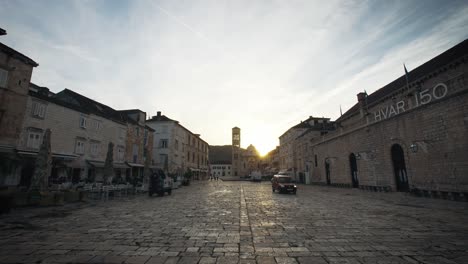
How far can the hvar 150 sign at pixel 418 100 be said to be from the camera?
13.3 meters

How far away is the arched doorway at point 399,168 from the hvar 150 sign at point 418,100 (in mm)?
2920

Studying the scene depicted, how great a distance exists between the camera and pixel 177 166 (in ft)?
122

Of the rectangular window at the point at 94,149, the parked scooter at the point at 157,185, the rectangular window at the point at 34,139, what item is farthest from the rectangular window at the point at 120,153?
the parked scooter at the point at 157,185

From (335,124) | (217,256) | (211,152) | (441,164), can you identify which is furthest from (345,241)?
(211,152)

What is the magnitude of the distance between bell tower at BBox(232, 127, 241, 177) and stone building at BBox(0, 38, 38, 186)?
192 ft

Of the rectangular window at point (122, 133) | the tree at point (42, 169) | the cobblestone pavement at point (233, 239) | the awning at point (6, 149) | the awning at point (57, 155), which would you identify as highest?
the rectangular window at point (122, 133)

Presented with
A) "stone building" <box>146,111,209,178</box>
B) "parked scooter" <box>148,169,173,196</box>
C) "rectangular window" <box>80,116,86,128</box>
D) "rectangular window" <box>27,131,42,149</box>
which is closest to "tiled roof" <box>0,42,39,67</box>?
"rectangular window" <box>27,131,42,149</box>

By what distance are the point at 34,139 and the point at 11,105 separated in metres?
2.77

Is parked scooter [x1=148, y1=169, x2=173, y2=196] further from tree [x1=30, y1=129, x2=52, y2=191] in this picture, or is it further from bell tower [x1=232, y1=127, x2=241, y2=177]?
bell tower [x1=232, y1=127, x2=241, y2=177]

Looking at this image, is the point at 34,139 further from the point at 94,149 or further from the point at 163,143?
the point at 163,143

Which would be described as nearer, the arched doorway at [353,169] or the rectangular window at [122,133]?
the arched doorway at [353,169]

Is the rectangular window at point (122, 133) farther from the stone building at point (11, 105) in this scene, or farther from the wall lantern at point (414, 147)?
the wall lantern at point (414, 147)

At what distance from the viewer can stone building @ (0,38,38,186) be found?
13.4m

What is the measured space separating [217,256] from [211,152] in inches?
3053
